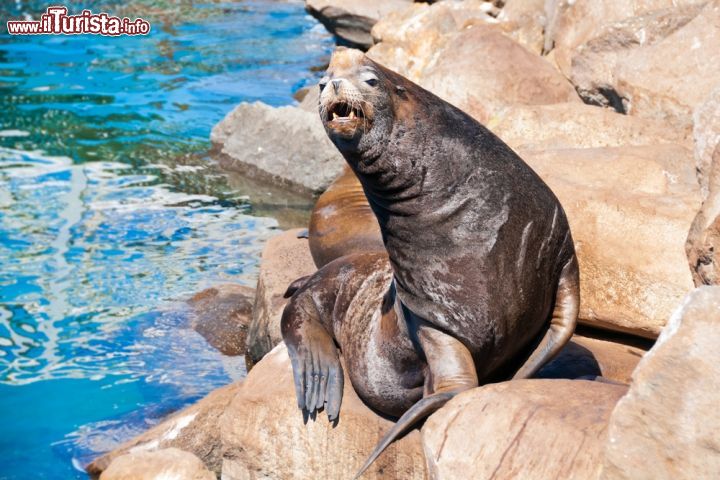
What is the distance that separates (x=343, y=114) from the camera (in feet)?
13.0

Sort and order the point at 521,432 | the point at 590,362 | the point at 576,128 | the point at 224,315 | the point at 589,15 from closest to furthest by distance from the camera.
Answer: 1. the point at 521,432
2. the point at 590,362
3. the point at 576,128
4. the point at 224,315
5. the point at 589,15

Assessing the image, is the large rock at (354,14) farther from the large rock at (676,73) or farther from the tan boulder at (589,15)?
the large rock at (676,73)

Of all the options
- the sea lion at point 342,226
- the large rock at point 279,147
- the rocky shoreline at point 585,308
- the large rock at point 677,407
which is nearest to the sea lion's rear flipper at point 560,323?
the rocky shoreline at point 585,308

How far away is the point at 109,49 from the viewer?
20.7 metres

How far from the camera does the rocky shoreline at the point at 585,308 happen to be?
9.22 ft

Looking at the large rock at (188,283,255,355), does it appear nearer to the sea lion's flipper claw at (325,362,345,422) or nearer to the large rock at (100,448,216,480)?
the large rock at (100,448,216,480)

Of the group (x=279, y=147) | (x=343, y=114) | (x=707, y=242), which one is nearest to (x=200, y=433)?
(x=343, y=114)

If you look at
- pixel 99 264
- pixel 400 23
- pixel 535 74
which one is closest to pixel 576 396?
pixel 535 74

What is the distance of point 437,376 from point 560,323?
529 mm

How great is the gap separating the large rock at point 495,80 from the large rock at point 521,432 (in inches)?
216

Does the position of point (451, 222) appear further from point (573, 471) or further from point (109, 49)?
point (109, 49)

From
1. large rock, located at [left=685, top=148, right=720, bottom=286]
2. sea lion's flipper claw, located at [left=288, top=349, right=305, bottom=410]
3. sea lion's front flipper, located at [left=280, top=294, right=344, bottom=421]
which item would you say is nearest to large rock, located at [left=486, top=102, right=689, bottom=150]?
sea lion's front flipper, located at [left=280, top=294, right=344, bottom=421]

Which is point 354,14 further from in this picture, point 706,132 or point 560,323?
point 560,323

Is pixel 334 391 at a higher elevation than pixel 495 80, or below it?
below
